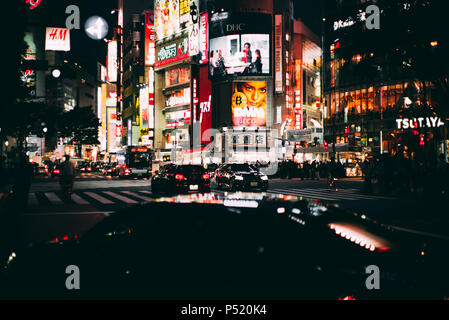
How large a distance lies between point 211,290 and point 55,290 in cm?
102

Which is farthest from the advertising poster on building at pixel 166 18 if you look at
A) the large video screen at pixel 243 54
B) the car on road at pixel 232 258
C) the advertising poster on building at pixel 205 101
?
the car on road at pixel 232 258

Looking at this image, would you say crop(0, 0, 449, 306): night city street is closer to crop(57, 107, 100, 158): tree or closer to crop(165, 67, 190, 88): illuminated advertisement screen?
crop(57, 107, 100, 158): tree

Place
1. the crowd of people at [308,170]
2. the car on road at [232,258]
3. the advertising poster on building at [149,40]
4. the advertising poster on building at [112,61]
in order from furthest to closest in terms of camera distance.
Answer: the advertising poster on building at [112,61] < the advertising poster on building at [149,40] < the crowd of people at [308,170] < the car on road at [232,258]

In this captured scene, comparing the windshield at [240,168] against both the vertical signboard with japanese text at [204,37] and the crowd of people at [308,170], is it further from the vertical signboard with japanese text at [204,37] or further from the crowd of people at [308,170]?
the vertical signboard with japanese text at [204,37]

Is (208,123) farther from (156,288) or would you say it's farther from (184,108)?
(156,288)

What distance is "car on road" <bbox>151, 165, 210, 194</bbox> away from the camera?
20.3 m

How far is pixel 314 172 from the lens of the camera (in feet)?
125

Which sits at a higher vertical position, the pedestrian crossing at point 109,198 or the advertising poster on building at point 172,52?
the advertising poster on building at point 172,52

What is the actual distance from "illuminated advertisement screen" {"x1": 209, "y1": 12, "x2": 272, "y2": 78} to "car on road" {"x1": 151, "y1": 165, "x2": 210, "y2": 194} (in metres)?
46.5

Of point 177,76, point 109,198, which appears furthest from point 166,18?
point 109,198

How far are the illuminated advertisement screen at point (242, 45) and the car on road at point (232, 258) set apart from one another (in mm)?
63283

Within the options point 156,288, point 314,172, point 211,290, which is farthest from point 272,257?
point 314,172

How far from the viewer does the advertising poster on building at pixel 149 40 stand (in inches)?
3438

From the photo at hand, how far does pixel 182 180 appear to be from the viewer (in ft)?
66.6
